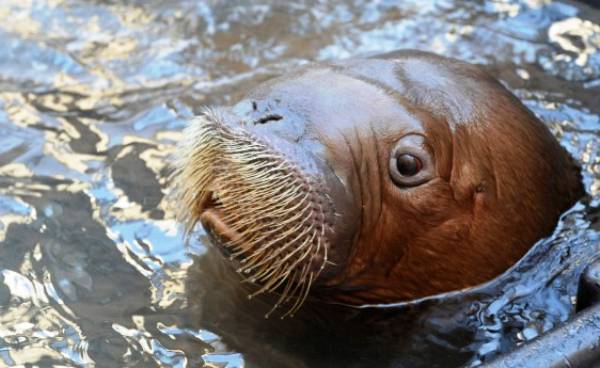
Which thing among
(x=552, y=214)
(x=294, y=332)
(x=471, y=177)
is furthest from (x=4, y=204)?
(x=552, y=214)

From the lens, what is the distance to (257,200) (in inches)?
158

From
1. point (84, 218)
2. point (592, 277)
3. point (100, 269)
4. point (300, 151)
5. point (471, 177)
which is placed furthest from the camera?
point (84, 218)

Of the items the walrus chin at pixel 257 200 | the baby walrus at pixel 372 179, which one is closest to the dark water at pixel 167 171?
the baby walrus at pixel 372 179

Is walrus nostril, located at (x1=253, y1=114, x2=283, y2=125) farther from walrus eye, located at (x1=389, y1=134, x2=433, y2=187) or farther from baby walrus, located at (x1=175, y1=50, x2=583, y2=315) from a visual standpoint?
A: walrus eye, located at (x1=389, y1=134, x2=433, y2=187)

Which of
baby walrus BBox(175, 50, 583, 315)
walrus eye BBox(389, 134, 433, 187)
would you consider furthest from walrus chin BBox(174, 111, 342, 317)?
walrus eye BBox(389, 134, 433, 187)

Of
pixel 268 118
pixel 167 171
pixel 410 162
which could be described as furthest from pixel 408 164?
pixel 167 171

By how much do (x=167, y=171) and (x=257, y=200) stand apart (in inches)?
63.1

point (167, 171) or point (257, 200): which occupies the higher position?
point (257, 200)

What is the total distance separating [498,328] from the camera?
4.50 metres

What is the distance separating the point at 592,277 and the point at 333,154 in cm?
114

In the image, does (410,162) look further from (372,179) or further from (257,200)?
(257,200)

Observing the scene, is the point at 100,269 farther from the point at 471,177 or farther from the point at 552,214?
the point at 552,214

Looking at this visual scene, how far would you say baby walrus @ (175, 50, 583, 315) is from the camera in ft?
13.2

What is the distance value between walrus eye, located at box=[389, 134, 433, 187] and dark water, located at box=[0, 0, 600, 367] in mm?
689
